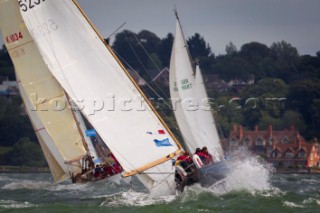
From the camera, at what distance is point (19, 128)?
84.2m

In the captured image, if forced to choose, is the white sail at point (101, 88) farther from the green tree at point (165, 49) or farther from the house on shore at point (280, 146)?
the green tree at point (165, 49)

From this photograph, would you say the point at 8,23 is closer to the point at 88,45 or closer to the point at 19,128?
the point at 88,45

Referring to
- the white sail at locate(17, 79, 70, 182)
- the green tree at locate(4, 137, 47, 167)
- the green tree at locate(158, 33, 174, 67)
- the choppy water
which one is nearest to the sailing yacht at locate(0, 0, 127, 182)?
the white sail at locate(17, 79, 70, 182)

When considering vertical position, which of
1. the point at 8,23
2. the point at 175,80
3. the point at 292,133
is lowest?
the point at 292,133

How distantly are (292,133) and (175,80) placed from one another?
3904 centimetres

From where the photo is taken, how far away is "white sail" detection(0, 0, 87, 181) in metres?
37.5

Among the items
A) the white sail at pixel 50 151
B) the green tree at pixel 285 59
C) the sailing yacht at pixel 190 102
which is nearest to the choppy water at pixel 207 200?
the white sail at pixel 50 151

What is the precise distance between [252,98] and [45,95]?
54.2 meters

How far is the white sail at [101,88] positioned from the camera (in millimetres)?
27422

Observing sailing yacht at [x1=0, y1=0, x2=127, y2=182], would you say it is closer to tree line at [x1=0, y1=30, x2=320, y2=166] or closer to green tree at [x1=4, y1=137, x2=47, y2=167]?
tree line at [x1=0, y1=30, x2=320, y2=166]

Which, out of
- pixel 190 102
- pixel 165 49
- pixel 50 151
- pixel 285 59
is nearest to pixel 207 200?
pixel 190 102

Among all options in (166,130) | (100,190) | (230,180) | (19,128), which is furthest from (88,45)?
(19,128)

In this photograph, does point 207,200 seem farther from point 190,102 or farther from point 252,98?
point 252,98

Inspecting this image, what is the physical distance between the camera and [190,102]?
39.7 meters
